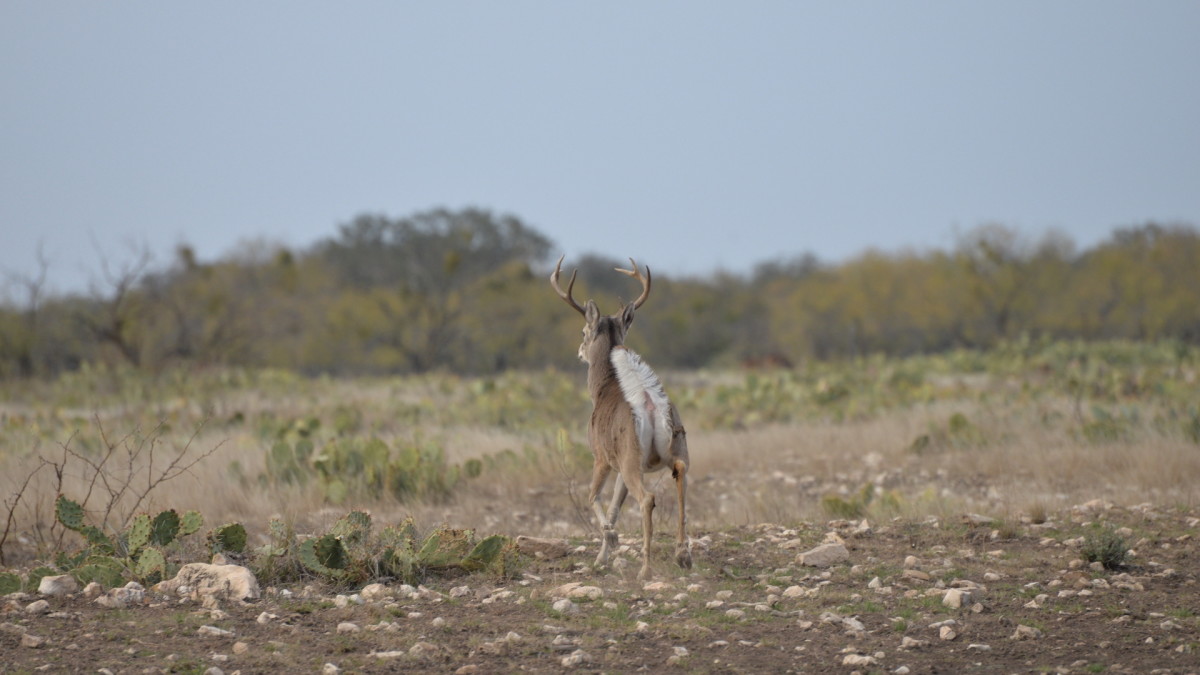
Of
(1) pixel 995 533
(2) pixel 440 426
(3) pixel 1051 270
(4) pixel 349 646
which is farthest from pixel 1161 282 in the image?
(4) pixel 349 646

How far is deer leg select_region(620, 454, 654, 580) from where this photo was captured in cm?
621

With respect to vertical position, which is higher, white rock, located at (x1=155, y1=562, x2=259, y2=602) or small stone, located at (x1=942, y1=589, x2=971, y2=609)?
white rock, located at (x1=155, y1=562, x2=259, y2=602)

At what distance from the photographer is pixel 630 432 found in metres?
6.39

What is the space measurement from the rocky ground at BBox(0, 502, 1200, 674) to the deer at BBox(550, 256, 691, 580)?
307 mm

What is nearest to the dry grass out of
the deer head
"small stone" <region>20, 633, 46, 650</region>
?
the deer head

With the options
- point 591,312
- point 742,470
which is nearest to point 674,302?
point 742,470

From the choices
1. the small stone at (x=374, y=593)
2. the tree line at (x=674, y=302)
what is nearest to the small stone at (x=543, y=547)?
the small stone at (x=374, y=593)

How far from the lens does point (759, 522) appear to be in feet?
28.2

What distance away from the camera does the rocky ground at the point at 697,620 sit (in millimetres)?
5004

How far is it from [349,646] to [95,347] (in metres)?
23.5

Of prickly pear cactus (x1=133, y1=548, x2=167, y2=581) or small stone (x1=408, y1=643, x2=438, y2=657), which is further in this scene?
prickly pear cactus (x1=133, y1=548, x2=167, y2=581)

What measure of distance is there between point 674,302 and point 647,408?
45.0 metres

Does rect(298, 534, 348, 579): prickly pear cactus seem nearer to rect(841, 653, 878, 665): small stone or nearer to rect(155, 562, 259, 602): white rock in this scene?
rect(155, 562, 259, 602): white rock

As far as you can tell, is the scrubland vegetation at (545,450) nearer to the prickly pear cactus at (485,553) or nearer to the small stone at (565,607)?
the prickly pear cactus at (485,553)
